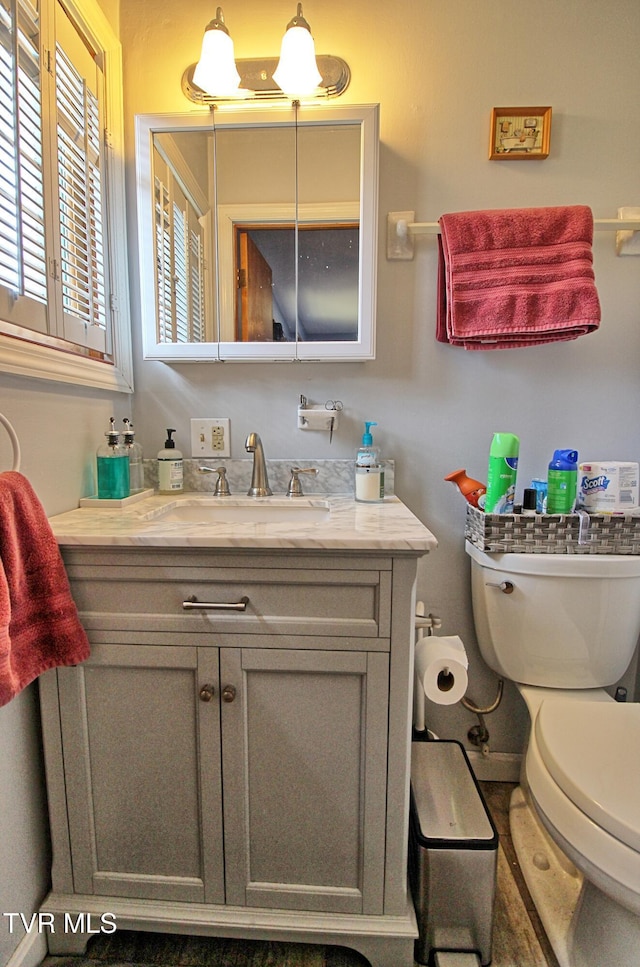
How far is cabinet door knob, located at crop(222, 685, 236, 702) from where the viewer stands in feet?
2.75

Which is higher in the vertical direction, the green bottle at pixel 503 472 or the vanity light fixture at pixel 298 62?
the vanity light fixture at pixel 298 62

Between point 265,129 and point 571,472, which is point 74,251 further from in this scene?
point 571,472

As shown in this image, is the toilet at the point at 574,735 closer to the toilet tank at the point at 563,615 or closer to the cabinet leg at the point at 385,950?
the toilet tank at the point at 563,615

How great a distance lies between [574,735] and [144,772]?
2.72ft

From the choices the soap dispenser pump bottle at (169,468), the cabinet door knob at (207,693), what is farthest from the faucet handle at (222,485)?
the cabinet door knob at (207,693)

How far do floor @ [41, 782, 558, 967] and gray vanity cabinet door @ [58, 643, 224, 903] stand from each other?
0.14m

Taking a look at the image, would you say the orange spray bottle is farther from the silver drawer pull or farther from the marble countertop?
the silver drawer pull

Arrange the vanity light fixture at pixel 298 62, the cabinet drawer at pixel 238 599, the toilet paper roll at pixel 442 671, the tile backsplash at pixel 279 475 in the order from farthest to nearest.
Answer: the tile backsplash at pixel 279 475 < the vanity light fixture at pixel 298 62 < the toilet paper roll at pixel 442 671 < the cabinet drawer at pixel 238 599

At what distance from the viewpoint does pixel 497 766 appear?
135 cm

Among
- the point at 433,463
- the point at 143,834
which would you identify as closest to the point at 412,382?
the point at 433,463

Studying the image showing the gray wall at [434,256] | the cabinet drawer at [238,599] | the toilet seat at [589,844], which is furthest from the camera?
the gray wall at [434,256]

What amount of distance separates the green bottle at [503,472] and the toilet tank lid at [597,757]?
1.48 feet

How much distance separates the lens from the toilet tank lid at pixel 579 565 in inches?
43.0

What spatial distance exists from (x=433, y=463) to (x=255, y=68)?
1.15 metres
